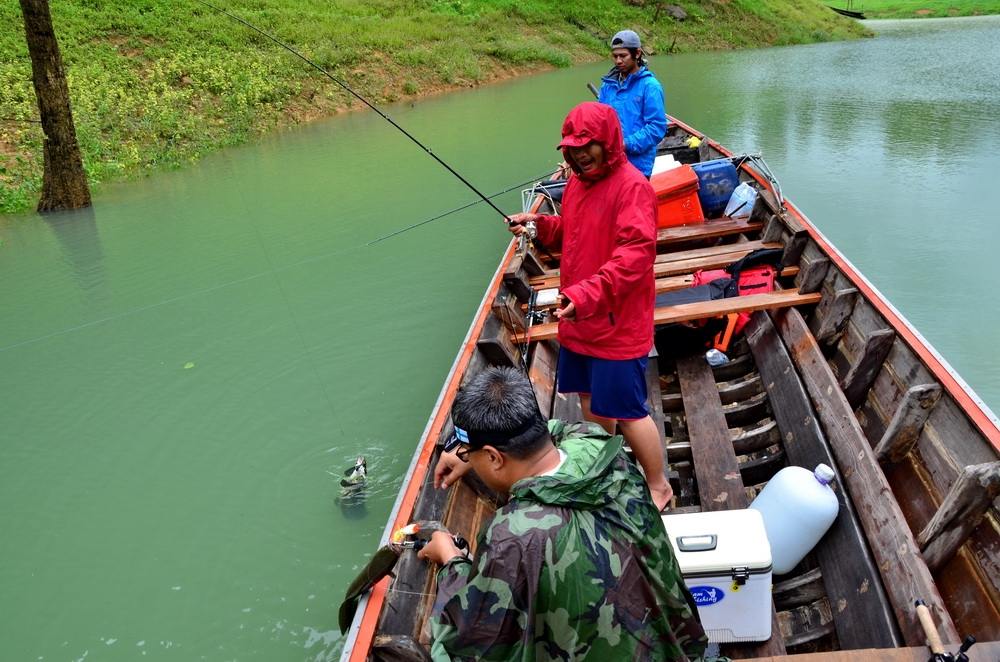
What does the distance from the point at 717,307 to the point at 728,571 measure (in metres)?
2.23

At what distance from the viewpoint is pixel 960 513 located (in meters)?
2.02

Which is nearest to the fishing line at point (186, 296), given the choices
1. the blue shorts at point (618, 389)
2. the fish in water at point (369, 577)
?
the blue shorts at point (618, 389)

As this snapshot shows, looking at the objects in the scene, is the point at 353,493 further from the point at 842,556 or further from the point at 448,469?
the point at 842,556

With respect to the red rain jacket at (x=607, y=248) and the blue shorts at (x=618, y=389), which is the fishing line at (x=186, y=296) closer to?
the red rain jacket at (x=607, y=248)

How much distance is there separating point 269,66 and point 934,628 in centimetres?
1859

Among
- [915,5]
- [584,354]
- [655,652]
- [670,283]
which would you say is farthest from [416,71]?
[915,5]

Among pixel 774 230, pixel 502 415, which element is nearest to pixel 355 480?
pixel 502 415

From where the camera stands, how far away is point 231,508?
13.0ft

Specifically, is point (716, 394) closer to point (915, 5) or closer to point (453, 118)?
point (453, 118)

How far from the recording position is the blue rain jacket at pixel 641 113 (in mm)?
4324

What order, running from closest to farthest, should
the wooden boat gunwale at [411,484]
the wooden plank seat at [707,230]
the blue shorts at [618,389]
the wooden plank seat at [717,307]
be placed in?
the wooden boat gunwale at [411,484] → the blue shorts at [618,389] → the wooden plank seat at [717,307] → the wooden plank seat at [707,230]

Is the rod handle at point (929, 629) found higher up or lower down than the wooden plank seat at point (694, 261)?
higher up

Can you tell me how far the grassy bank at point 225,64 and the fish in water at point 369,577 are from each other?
10.7 m

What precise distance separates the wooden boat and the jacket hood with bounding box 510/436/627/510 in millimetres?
833
